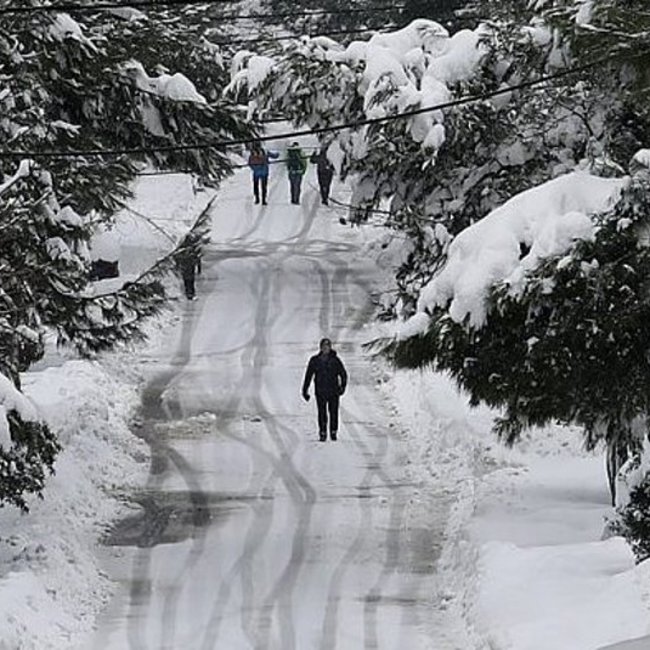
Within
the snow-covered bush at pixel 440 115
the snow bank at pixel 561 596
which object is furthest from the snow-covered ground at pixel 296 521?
the snow-covered bush at pixel 440 115

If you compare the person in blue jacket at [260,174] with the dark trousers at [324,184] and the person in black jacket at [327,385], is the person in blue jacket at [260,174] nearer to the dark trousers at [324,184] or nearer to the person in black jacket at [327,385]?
the dark trousers at [324,184]

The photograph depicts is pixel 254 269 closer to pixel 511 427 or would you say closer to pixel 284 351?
pixel 284 351

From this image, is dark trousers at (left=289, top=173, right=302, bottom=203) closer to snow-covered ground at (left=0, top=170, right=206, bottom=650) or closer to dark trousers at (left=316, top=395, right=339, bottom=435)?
snow-covered ground at (left=0, top=170, right=206, bottom=650)

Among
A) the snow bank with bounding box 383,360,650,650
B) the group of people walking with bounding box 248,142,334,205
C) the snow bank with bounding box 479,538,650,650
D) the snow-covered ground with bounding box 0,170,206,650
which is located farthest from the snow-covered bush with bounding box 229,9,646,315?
the group of people walking with bounding box 248,142,334,205

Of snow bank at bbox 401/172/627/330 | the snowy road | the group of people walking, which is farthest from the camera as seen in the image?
the group of people walking

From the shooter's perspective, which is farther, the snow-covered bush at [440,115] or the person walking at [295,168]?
the person walking at [295,168]

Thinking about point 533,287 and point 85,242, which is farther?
point 85,242

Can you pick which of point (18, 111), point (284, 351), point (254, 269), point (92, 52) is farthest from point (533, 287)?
point (254, 269)

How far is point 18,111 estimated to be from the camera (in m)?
16.5

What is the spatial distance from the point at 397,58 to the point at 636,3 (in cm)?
702

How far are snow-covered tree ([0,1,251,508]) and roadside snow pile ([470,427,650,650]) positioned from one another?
14.2 ft

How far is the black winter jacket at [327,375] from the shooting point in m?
20.7

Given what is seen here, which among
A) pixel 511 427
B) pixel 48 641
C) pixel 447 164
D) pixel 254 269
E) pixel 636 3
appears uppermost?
pixel 636 3

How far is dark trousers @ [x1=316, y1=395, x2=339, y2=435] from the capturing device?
2062 cm
